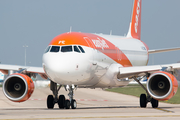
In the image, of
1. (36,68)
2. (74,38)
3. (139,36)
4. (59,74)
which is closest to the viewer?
(59,74)

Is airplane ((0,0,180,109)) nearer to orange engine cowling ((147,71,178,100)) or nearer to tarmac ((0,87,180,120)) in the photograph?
orange engine cowling ((147,71,178,100))

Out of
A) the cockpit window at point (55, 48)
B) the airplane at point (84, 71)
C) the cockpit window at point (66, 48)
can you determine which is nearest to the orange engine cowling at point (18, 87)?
the airplane at point (84, 71)

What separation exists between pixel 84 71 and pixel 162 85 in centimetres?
424

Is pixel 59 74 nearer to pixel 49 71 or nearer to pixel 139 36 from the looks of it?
pixel 49 71

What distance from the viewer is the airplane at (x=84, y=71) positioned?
23281mm

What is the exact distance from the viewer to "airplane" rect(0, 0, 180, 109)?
23.3 meters

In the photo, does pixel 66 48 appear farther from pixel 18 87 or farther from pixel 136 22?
pixel 136 22

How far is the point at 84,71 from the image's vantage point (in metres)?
23.9

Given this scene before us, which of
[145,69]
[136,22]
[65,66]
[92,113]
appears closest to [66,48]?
[65,66]

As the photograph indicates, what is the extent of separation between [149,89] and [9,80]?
25.4ft

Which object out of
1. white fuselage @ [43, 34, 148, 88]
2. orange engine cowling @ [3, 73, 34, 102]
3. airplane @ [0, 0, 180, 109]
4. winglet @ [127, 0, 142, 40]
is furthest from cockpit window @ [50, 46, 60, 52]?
winglet @ [127, 0, 142, 40]

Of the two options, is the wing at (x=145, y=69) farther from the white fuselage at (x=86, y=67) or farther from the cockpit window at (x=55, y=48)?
the cockpit window at (x=55, y=48)

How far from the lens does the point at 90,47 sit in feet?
81.8

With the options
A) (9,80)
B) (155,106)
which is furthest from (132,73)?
(9,80)
